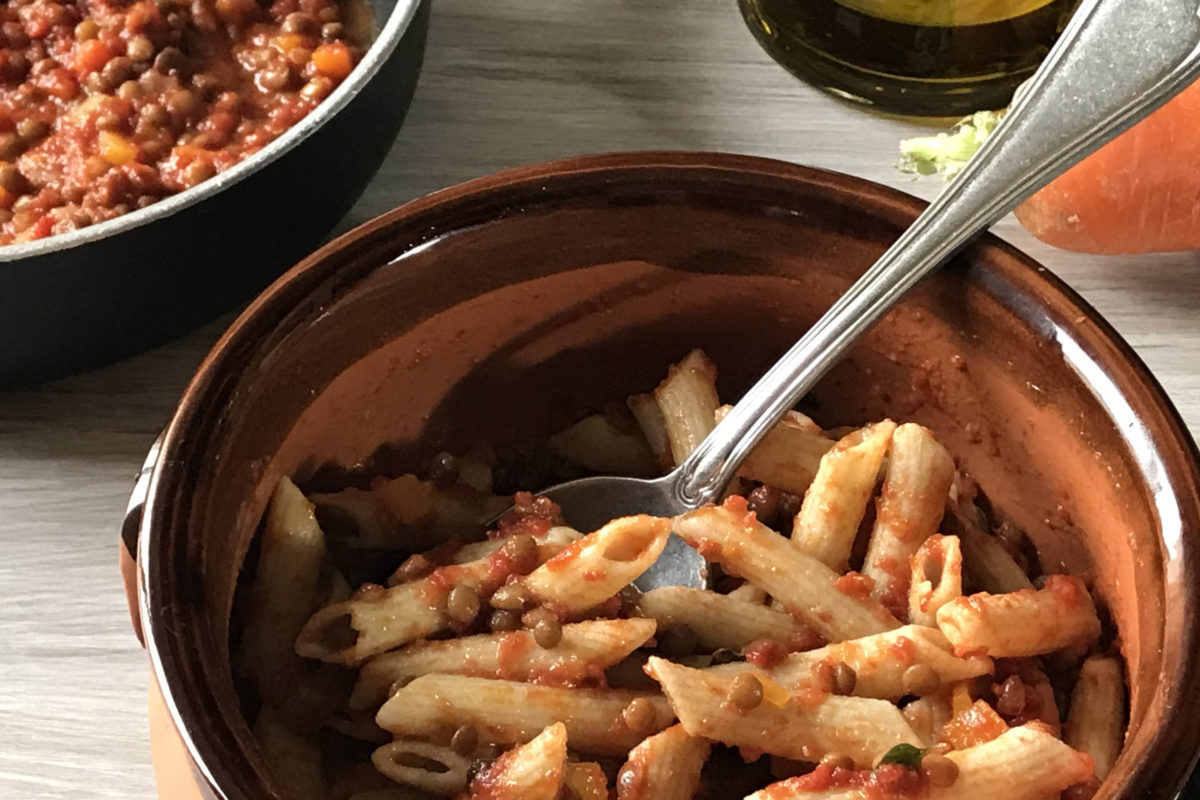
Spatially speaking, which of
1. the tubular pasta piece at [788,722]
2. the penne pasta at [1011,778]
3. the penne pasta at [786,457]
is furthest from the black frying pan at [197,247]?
the penne pasta at [1011,778]

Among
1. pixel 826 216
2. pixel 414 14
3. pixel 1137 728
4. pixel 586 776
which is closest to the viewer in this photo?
pixel 1137 728

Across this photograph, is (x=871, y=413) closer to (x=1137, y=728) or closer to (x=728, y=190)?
(x=728, y=190)

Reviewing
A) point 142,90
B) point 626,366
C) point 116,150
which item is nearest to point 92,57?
point 142,90

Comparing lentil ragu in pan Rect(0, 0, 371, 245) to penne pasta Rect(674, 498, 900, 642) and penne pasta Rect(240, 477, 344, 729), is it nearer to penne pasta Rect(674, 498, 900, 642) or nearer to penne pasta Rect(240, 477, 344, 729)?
penne pasta Rect(240, 477, 344, 729)

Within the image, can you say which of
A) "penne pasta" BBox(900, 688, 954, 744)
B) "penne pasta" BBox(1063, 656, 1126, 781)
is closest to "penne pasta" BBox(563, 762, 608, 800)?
"penne pasta" BBox(900, 688, 954, 744)

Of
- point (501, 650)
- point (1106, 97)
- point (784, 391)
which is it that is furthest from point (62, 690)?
point (1106, 97)
